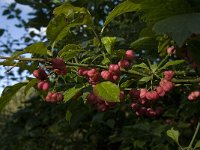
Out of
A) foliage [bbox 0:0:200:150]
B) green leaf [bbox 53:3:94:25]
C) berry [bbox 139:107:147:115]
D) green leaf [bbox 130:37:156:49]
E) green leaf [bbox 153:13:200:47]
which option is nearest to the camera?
green leaf [bbox 153:13:200:47]

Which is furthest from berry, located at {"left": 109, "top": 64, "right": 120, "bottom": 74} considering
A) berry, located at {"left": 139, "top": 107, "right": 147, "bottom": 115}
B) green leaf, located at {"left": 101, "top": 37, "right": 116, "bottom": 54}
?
berry, located at {"left": 139, "top": 107, "right": 147, "bottom": 115}

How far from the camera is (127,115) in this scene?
5008 mm

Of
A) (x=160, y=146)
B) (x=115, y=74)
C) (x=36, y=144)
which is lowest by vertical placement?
(x=36, y=144)

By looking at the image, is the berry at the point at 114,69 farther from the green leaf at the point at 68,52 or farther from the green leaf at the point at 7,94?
the green leaf at the point at 7,94

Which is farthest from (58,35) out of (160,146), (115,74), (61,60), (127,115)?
(127,115)

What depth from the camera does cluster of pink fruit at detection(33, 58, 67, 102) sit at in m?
1.60

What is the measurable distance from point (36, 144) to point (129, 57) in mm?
4689

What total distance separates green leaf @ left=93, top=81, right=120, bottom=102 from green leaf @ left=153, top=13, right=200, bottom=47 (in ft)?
1.09

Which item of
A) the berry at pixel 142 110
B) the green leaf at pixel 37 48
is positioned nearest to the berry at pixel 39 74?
the green leaf at pixel 37 48

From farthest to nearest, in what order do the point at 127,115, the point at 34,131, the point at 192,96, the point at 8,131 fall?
the point at 8,131 → the point at 34,131 → the point at 127,115 → the point at 192,96

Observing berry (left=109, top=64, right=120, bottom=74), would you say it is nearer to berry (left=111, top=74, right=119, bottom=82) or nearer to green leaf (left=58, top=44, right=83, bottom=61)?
berry (left=111, top=74, right=119, bottom=82)

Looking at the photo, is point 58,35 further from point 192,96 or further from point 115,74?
point 192,96

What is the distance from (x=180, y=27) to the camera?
1.36m

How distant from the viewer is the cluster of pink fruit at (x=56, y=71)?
1.60m
